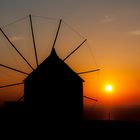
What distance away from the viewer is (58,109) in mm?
25594

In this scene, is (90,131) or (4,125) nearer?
(90,131)

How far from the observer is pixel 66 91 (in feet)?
84.4

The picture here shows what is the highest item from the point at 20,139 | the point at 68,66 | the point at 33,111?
the point at 68,66

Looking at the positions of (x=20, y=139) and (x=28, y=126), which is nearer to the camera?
(x=20, y=139)

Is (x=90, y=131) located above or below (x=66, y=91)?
below

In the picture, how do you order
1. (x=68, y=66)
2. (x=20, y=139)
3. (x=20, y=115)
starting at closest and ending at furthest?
(x=20, y=139)
(x=68, y=66)
(x=20, y=115)

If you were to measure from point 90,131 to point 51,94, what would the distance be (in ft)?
11.1

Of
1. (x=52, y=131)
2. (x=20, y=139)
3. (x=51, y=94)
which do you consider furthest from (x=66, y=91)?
(x=20, y=139)

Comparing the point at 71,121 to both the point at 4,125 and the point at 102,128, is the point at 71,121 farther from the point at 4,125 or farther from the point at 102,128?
the point at 4,125

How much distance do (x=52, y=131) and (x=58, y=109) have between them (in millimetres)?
1427

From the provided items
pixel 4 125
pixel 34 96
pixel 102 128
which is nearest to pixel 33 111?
pixel 34 96

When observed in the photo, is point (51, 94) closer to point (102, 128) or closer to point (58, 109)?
point (58, 109)

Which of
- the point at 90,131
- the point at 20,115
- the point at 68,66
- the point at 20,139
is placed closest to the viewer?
the point at 20,139

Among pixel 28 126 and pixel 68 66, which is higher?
pixel 68 66
